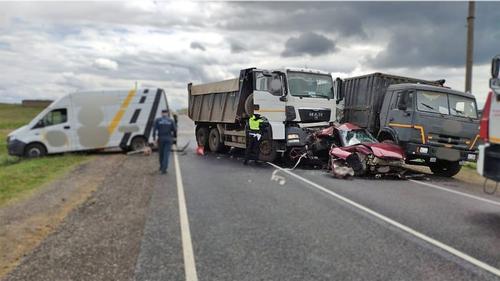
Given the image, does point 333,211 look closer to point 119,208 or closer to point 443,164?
point 119,208

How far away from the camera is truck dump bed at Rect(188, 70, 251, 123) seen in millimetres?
16438

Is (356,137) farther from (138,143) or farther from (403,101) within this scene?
(138,143)

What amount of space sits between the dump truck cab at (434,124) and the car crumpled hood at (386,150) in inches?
18.1

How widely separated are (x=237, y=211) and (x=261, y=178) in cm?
432

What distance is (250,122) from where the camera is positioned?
15047 millimetres

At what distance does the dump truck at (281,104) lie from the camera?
1522cm

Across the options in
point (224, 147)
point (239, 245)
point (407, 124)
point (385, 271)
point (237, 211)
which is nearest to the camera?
point (385, 271)

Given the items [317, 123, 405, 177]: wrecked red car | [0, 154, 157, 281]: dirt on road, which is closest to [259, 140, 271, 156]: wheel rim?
[317, 123, 405, 177]: wrecked red car

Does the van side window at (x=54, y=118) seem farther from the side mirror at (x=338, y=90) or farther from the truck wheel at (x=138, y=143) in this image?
the side mirror at (x=338, y=90)

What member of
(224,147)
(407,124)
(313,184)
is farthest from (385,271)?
(224,147)

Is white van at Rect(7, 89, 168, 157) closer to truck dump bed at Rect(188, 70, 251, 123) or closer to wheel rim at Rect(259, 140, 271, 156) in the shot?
truck dump bed at Rect(188, 70, 251, 123)

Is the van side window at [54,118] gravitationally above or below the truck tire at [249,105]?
below

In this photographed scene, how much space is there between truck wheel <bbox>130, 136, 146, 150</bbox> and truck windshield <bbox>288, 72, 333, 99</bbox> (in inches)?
280

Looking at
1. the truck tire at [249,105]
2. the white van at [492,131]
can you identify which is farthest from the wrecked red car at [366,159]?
the white van at [492,131]
